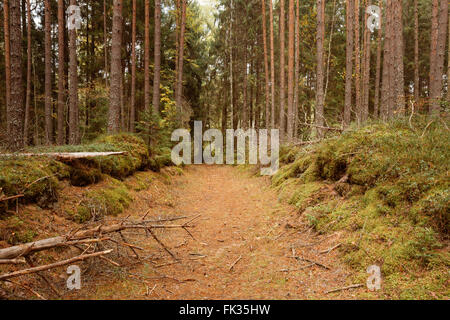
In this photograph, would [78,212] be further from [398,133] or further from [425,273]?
[398,133]

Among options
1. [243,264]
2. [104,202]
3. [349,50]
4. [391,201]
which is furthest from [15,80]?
[349,50]

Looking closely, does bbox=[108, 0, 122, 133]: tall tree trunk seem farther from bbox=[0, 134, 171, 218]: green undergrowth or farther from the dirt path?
the dirt path

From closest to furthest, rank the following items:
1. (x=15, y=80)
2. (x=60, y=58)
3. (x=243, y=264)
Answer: (x=243, y=264)
(x=15, y=80)
(x=60, y=58)

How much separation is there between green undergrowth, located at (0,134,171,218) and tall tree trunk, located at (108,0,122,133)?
0.80 meters

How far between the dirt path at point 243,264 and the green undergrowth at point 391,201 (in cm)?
41

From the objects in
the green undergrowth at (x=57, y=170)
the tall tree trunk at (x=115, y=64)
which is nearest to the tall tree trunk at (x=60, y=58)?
the tall tree trunk at (x=115, y=64)

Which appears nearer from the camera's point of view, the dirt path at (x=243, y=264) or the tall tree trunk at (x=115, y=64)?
the dirt path at (x=243, y=264)

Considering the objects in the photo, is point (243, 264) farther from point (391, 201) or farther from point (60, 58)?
point (60, 58)

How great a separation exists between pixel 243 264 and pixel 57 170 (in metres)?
4.43

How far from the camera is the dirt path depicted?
10.5 feet

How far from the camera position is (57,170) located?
17.3 feet

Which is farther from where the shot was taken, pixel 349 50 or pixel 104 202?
pixel 349 50

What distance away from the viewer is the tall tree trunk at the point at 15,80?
6.79 metres

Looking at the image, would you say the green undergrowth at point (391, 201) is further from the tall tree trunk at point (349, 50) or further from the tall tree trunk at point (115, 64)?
the tall tree trunk at point (115, 64)
